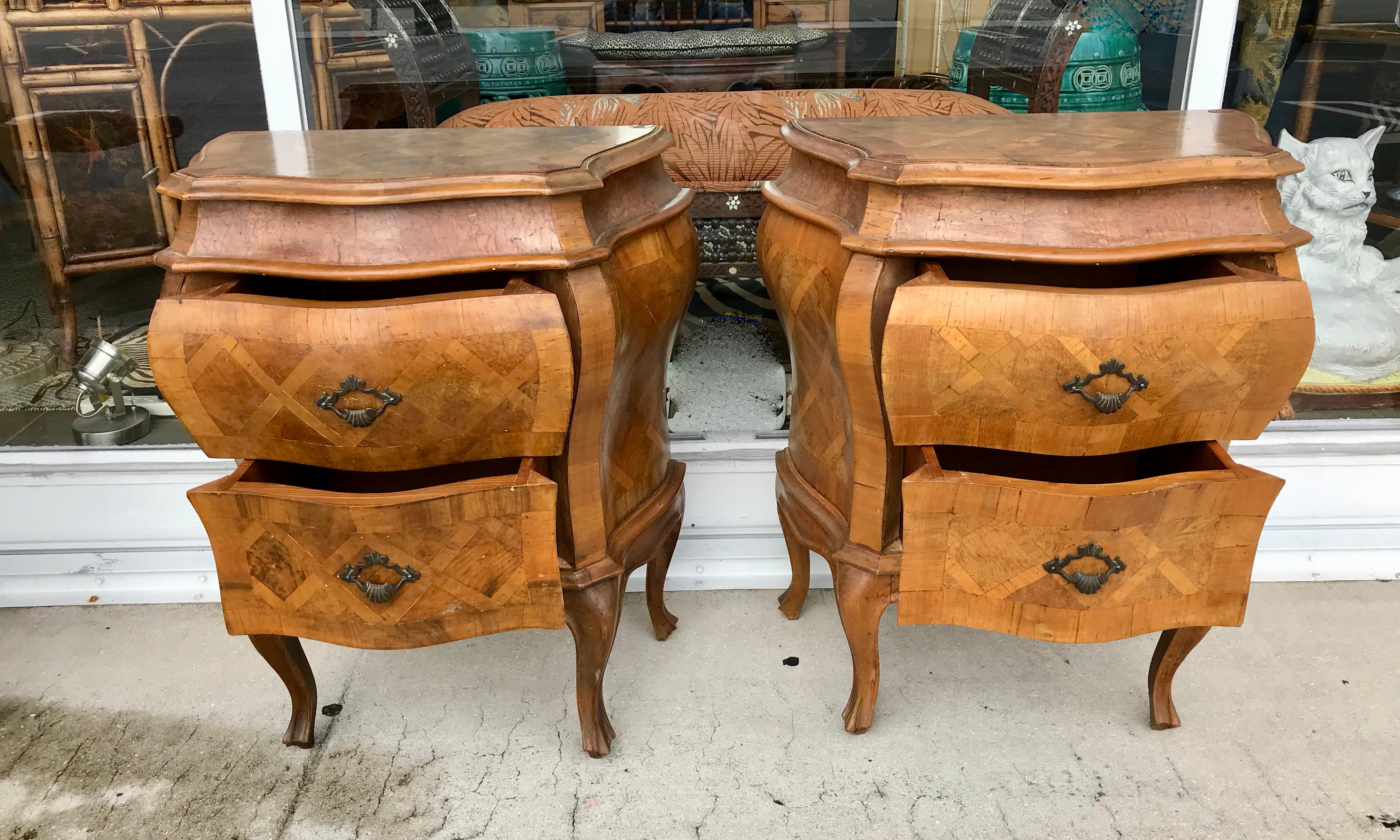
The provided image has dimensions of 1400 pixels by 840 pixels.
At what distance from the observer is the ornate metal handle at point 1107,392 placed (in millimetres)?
1060

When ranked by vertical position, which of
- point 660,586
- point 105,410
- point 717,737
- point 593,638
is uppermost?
point 105,410

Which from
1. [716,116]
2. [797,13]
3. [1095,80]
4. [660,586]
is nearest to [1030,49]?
[1095,80]

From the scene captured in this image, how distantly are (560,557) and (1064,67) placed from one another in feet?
4.03

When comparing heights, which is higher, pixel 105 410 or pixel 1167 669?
pixel 105 410

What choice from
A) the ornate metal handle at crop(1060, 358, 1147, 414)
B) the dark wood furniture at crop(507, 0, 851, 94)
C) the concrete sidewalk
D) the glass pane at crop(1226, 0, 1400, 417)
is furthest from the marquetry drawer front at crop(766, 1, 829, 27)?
the concrete sidewalk

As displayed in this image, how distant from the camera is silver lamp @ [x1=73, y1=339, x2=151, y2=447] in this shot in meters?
1.80

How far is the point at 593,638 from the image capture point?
1305 millimetres

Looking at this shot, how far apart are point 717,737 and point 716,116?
103 centimetres

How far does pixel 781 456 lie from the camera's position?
159 centimetres

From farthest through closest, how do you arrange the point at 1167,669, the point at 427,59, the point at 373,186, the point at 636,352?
1. the point at 427,59
2. the point at 1167,669
3. the point at 636,352
4. the point at 373,186

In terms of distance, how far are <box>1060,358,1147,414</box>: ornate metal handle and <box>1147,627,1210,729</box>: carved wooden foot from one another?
1.43ft

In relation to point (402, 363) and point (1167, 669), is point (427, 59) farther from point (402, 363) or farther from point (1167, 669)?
point (1167, 669)

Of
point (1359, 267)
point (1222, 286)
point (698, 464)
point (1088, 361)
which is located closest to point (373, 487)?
point (698, 464)

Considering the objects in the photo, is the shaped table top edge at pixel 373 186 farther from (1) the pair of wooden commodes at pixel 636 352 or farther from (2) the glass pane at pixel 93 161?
(2) the glass pane at pixel 93 161
